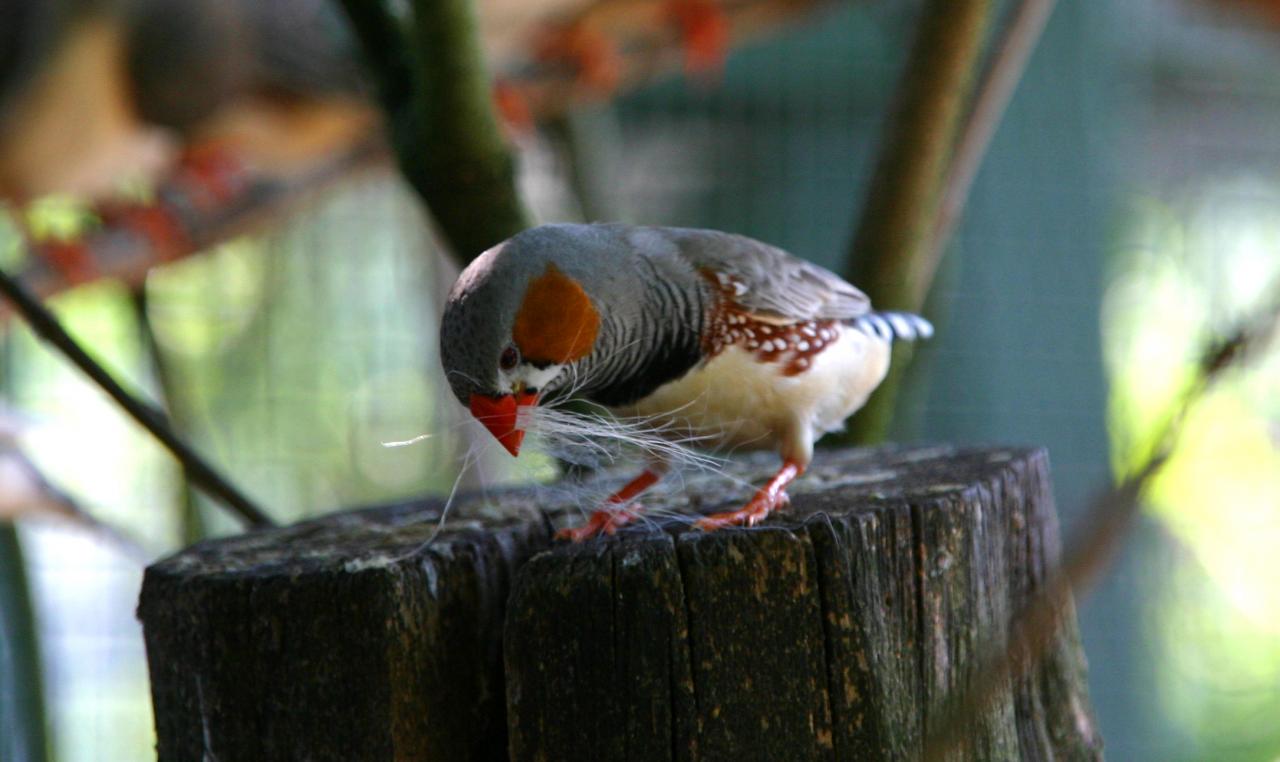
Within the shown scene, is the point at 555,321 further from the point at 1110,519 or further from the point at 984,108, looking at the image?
the point at 984,108

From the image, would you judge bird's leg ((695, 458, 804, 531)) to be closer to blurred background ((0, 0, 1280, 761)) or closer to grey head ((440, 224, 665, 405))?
grey head ((440, 224, 665, 405))

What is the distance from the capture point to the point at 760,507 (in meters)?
1.51

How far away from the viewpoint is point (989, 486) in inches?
58.5

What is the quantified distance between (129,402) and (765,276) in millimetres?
939

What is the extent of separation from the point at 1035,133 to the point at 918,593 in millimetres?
3484

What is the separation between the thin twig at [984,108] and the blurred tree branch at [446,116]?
853 millimetres

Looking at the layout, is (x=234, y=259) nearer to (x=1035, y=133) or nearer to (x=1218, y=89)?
(x=1035, y=133)

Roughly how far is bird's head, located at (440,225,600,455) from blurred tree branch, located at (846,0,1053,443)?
953mm

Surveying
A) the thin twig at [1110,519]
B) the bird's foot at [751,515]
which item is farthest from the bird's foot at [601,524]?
the thin twig at [1110,519]

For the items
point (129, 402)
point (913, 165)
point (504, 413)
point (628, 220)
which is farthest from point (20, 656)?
point (628, 220)

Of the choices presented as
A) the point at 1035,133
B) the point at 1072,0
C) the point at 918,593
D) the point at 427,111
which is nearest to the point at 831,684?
the point at 918,593


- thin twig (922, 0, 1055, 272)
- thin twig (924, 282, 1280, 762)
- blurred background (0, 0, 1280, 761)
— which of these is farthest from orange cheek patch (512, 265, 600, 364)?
blurred background (0, 0, 1280, 761)

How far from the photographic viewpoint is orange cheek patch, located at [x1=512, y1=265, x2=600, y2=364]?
1536mm

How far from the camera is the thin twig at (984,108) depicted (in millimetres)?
2387
